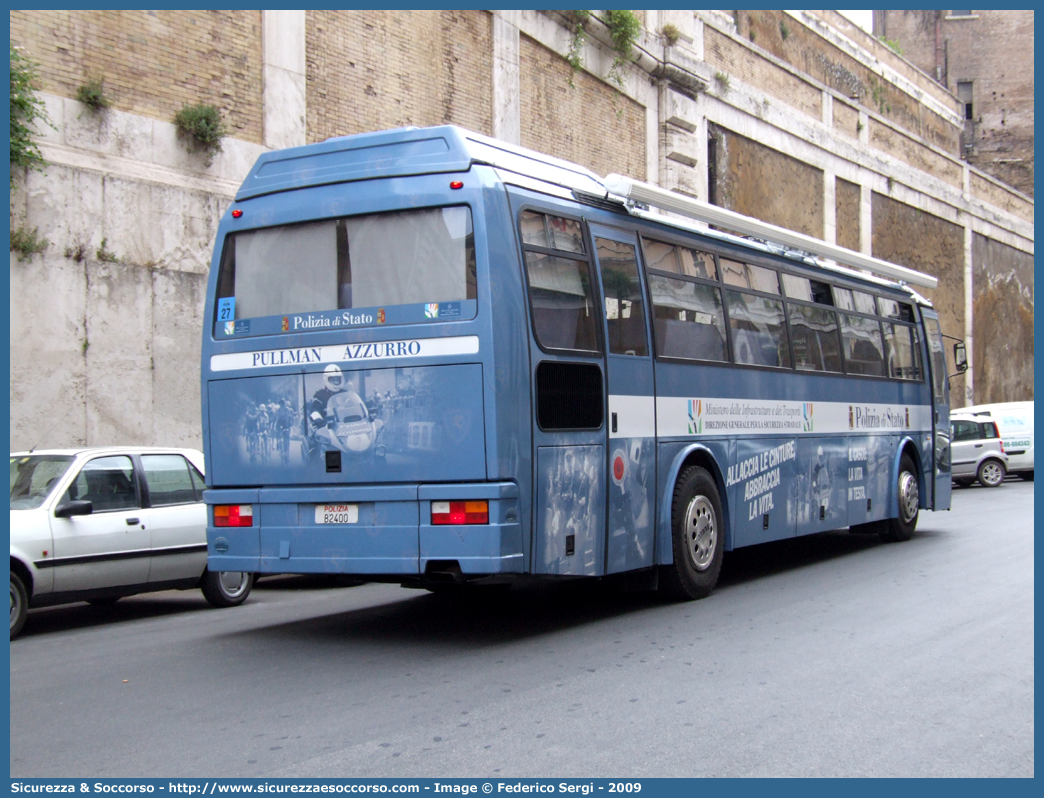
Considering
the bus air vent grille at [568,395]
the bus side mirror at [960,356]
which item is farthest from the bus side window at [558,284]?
the bus side mirror at [960,356]

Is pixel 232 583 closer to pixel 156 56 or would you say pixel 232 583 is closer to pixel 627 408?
pixel 627 408

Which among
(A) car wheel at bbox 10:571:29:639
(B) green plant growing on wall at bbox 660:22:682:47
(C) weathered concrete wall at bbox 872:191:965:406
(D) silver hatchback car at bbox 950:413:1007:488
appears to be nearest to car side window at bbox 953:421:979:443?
(D) silver hatchback car at bbox 950:413:1007:488

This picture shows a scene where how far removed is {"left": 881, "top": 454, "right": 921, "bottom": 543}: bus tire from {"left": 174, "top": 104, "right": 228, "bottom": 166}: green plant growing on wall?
1040 cm

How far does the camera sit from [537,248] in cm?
825

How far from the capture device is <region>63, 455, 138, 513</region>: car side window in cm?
972

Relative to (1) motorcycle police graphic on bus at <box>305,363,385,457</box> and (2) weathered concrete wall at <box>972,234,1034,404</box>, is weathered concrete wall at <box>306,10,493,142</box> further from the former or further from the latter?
(2) weathered concrete wall at <box>972,234,1034,404</box>

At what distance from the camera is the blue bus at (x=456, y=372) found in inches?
305

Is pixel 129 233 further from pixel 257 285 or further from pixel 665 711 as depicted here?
pixel 665 711

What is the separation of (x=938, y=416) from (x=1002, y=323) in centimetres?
3411

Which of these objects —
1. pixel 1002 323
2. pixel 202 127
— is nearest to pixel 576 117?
pixel 202 127

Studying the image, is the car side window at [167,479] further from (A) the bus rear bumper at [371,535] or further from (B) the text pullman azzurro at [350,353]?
(B) the text pullman azzurro at [350,353]

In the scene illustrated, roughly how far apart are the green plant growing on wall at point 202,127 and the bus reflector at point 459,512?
32.1 feet

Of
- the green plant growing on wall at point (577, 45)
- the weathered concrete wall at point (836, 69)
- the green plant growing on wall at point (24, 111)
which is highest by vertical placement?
the weathered concrete wall at point (836, 69)

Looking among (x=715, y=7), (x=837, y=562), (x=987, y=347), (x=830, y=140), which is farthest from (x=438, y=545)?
(x=987, y=347)
